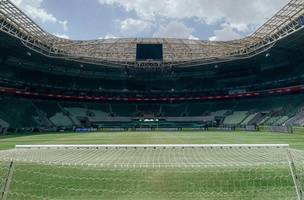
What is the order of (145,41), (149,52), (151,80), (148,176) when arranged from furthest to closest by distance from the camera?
(151,80) → (145,41) → (149,52) → (148,176)

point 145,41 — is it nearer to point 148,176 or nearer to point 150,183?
point 148,176

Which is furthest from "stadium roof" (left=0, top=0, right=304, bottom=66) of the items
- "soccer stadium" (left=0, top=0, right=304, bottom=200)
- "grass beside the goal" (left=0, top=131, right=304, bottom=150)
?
"grass beside the goal" (left=0, top=131, right=304, bottom=150)

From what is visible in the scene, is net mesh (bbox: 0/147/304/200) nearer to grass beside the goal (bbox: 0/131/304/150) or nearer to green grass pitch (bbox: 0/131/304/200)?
green grass pitch (bbox: 0/131/304/200)

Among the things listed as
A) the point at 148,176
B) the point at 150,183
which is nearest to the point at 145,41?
the point at 148,176

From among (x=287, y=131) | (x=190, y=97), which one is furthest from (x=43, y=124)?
(x=287, y=131)

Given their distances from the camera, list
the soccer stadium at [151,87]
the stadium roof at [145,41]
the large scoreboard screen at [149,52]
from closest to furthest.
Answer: the stadium roof at [145,41], the soccer stadium at [151,87], the large scoreboard screen at [149,52]

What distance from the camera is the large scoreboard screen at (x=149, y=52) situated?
217 feet

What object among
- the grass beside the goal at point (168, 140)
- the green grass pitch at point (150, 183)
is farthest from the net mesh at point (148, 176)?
the grass beside the goal at point (168, 140)

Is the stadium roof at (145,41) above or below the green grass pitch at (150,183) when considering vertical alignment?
above

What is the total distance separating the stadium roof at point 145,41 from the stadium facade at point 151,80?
21 centimetres

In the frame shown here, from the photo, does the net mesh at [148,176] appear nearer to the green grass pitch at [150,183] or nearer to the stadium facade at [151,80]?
the green grass pitch at [150,183]

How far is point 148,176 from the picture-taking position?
11078mm

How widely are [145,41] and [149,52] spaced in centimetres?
334

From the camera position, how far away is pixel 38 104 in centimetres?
7006
